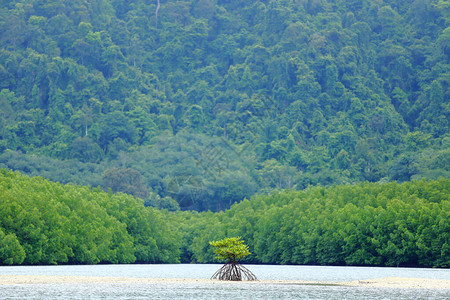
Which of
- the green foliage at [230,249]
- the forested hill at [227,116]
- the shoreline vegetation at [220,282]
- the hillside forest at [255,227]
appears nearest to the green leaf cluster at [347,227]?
the hillside forest at [255,227]

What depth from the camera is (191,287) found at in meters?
43.5

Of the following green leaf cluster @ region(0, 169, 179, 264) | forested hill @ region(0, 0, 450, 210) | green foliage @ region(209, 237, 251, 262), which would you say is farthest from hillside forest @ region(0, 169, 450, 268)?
forested hill @ region(0, 0, 450, 210)

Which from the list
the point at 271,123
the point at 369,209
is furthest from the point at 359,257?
the point at 271,123

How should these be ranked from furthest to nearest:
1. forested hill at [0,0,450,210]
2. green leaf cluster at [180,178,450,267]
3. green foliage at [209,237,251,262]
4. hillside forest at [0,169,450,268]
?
forested hill at [0,0,450,210] → green leaf cluster at [180,178,450,267] → hillside forest at [0,169,450,268] → green foliage at [209,237,251,262]

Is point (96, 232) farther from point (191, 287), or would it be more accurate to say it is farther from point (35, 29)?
point (35, 29)

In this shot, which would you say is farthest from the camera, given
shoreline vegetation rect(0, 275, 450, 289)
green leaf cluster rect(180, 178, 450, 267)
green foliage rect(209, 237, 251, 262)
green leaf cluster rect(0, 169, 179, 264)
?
green leaf cluster rect(180, 178, 450, 267)

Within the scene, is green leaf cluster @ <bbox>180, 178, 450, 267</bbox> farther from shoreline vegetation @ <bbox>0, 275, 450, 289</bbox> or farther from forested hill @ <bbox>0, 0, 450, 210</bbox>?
forested hill @ <bbox>0, 0, 450, 210</bbox>

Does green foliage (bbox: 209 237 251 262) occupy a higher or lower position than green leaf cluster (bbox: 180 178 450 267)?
lower

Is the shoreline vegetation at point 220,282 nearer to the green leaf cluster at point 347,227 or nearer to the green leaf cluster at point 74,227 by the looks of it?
the green leaf cluster at point 74,227

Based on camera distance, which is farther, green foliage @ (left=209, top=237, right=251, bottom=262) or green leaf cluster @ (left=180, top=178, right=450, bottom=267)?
green leaf cluster @ (left=180, top=178, right=450, bottom=267)

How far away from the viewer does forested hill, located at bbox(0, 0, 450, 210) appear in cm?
15275

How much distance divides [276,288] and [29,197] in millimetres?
33119

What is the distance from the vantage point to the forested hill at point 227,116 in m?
153

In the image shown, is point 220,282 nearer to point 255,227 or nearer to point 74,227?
point 74,227
